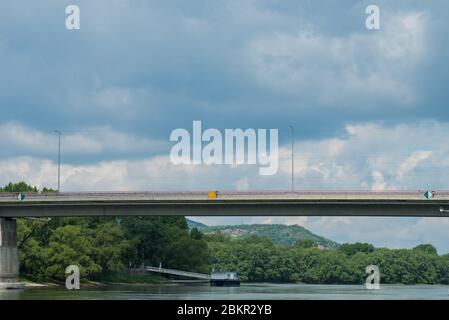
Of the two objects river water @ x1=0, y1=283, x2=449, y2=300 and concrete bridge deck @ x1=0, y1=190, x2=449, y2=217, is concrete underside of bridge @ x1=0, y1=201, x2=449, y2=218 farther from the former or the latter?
river water @ x1=0, y1=283, x2=449, y2=300

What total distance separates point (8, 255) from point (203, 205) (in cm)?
3149

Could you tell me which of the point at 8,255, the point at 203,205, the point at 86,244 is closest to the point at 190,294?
the point at 203,205

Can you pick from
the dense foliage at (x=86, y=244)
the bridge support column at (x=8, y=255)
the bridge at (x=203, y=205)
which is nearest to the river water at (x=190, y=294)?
the bridge support column at (x=8, y=255)

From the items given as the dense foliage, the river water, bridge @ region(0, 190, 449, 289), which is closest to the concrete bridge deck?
bridge @ region(0, 190, 449, 289)

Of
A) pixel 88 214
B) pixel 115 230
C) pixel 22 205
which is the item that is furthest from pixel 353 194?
pixel 115 230

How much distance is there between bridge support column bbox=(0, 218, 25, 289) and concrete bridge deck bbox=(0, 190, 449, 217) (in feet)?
8.57

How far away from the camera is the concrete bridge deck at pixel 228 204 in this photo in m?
112

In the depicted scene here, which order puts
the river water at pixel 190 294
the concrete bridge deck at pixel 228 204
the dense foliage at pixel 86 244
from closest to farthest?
the river water at pixel 190 294
the concrete bridge deck at pixel 228 204
the dense foliage at pixel 86 244

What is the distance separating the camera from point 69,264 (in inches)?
5822

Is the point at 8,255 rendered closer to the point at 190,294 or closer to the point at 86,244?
the point at 86,244

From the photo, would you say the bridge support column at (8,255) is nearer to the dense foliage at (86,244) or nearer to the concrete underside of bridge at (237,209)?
the concrete underside of bridge at (237,209)

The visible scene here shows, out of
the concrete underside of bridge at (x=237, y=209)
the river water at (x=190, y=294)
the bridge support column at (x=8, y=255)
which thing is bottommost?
the river water at (x=190, y=294)
